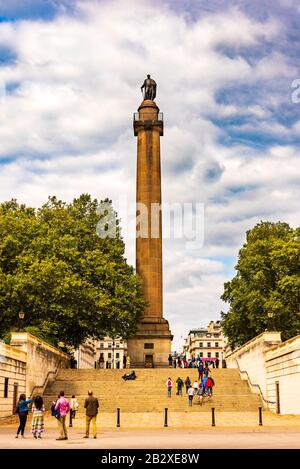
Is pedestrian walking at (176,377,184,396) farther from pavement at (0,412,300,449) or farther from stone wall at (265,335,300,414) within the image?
stone wall at (265,335,300,414)

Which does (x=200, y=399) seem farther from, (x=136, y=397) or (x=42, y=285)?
(x=42, y=285)

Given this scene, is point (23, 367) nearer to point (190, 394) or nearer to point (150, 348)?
point (190, 394)

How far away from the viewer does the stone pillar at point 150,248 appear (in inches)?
2357

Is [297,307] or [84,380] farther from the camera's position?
[297,307]

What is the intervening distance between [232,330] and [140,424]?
108 ft

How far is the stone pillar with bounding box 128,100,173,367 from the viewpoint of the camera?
59875 millimetres

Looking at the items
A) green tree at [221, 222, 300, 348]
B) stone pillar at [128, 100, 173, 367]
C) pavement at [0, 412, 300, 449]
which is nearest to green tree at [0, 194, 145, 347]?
stone pillar at [128, 100, 173, 367]

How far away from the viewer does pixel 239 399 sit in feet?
131

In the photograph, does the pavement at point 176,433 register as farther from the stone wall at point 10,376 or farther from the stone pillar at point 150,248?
the stone pillar at point 150,248

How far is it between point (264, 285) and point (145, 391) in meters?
20.5
